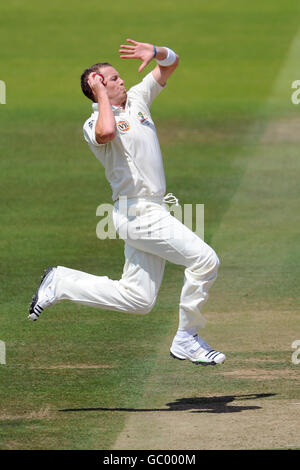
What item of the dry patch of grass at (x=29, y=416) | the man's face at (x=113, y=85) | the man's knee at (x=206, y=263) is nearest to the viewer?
the dry patch of grass at (x=29, y=416)

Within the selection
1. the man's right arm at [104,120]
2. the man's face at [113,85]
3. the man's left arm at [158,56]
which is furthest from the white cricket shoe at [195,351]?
the man's left arm at [158,56]

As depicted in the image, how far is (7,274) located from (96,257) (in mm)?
1248

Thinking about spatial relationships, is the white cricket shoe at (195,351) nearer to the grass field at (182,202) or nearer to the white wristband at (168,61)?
the grass field at (182,202)

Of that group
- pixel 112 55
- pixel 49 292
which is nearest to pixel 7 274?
pixel 49 292

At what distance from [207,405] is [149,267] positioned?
116cm

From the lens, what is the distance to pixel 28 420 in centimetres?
787

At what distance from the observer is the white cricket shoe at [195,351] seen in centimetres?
848

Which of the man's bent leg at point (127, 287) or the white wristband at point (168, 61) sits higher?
the white wristband at point (168, 61)

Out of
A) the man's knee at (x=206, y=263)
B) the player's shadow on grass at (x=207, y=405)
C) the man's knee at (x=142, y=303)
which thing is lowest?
the player's shadow on grass at (x=207, y=405)

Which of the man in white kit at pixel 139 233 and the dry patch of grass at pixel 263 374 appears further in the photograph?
the dry patch of grass at pixel 263 374

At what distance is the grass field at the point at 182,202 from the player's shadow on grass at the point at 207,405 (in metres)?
0.02

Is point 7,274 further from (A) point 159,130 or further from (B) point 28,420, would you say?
(A) point 159,130

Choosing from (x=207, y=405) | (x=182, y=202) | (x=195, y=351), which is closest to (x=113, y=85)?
(x=195, y=351)

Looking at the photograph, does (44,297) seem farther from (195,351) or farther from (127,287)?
(195,351)
